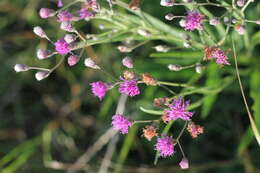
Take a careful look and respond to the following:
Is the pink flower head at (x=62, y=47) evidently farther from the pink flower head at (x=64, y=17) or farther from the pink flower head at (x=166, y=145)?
the pink flower head at (x=166, y=145)

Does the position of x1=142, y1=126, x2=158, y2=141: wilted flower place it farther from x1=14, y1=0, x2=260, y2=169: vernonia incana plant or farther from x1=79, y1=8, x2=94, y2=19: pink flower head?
x1=79, y1=8, x2=94, y2=19: pink flower head

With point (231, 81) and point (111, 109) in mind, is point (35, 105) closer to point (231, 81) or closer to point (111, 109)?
point (111, 109)

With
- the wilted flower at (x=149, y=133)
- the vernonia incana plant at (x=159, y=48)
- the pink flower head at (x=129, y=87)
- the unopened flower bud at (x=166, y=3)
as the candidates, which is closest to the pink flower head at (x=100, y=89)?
the vernonia incana plant at (x=159, y=48)

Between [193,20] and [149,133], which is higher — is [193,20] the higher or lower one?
the higher one

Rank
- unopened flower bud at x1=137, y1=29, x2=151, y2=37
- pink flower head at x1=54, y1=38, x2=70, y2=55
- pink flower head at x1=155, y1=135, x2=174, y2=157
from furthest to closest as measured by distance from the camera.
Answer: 1. unopened flower bud at x1=137, y1=29, x2=151, y2=37
2. pink flower head at x1=54, y1=38, x2=70, y2=55
3. pink flower head at x1=155, y1=135, x2=174, y2=157

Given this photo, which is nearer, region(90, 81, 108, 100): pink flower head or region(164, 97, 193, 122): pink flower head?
region(164, 97, 193, 122): pink flower head

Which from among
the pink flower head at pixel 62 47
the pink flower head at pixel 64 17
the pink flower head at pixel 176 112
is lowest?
the pink flower head at pixel 176 112

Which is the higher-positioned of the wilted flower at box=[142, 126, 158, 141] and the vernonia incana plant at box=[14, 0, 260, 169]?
the vernonia incana plant at box=[14, 0, 260, 169]

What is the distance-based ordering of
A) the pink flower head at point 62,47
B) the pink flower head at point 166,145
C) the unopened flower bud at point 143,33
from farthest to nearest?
the unopened flower bud at point 143,33 → the pink flower head at point 62,47 → the pink flower head at point 166,145

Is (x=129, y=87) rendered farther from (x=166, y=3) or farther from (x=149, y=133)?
(x=166, y=3)

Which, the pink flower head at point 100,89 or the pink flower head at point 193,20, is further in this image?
the pink flower head at point 100,89

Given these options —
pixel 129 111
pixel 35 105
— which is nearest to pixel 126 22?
pixel 129 111

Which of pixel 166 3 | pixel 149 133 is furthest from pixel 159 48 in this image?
pixel 149 133

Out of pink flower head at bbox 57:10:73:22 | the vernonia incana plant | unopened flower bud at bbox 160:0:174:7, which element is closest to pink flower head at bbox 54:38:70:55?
the vernonia incana plant
